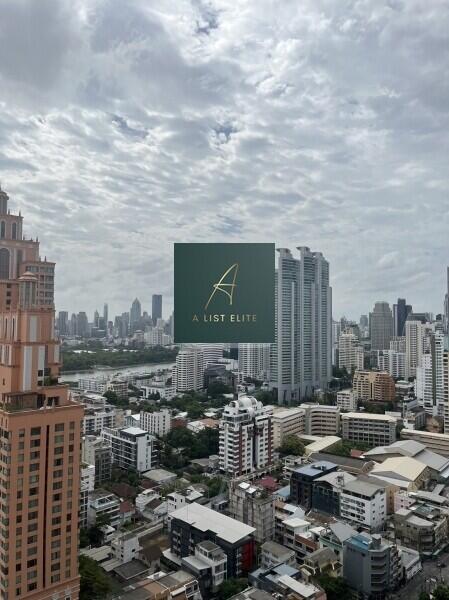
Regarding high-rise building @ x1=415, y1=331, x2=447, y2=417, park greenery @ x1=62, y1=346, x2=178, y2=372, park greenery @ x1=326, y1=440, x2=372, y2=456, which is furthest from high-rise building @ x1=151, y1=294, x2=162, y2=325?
high-rise building @ x1=415, y1=331, x2=447, y2=417

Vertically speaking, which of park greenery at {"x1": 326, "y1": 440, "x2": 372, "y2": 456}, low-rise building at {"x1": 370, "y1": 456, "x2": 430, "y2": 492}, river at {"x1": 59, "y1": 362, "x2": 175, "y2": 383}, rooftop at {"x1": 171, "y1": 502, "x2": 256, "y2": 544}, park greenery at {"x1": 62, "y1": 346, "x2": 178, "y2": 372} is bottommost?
park greenery at {"x1": 326, "y1": 440, "x2": 372, "y2": 456}

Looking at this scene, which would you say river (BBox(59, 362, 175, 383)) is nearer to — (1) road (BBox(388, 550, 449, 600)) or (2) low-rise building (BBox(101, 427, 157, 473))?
(2) low-rise building (BBox(101, 427, 157, 473))

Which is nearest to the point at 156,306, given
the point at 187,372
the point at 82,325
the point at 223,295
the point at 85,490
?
the point at 187,372

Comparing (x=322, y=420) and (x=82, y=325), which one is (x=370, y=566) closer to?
(x=322, y=420)

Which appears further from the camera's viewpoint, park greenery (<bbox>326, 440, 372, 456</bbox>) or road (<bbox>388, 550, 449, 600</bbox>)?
park greenery (<bbox>326, 440, 372, 456</bbox>)

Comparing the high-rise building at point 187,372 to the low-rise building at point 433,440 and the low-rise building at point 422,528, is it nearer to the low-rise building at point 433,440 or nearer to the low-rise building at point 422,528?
the low-rise building at point 433,440

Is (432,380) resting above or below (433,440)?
above

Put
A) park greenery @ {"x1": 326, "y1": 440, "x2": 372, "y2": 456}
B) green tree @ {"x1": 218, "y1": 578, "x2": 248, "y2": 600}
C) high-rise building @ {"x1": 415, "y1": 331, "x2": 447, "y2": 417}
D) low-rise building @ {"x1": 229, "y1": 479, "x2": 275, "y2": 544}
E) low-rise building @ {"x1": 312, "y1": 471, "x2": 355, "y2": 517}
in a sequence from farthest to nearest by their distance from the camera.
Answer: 1. high-rise building @ {"x1": 415, "y1": 331, "x2": 447, "y2": 417}
2. park greenery @ {"x1": 326, "y1": 440, "x2": 372, "y2": 456}
3. low-rise building @ {"x1": 312, "y1": 471, "x2": 355, "y2": 517}
4. low-rise building @ {"x1": 229, "y1": 479, "x2": 275, "y2": 544}
5. green tree @ {"x1": 218, "y1": 578, "x2": 248, "y2": 600}

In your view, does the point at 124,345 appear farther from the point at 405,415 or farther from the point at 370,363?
the point at 405,415
